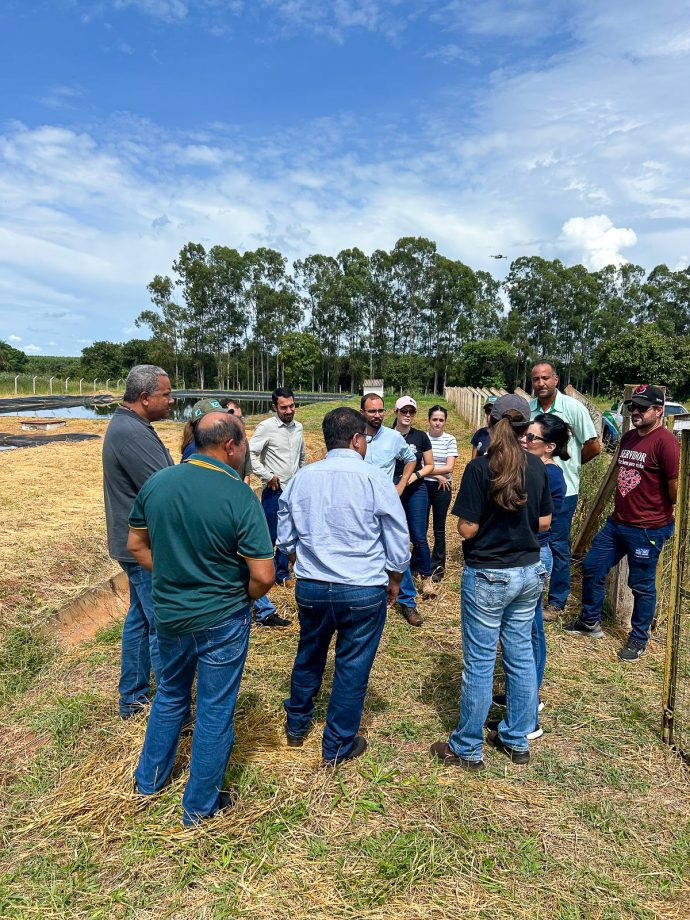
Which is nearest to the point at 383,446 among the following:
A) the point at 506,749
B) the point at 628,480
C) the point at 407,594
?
the point at 407,594

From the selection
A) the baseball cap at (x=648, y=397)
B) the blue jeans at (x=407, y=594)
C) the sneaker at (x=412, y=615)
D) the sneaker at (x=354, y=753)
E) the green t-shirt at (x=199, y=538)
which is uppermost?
the baseball cap at (x=648, y=397)

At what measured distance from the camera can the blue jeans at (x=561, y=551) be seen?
14.5 feet

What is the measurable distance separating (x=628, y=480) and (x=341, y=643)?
2664 millimetres

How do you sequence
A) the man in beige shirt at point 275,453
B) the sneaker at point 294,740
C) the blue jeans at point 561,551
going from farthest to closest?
1. the man in beige shirt at point 275,453
2. the blue jeans at point 561,551
3. the sneaker at point 294,740

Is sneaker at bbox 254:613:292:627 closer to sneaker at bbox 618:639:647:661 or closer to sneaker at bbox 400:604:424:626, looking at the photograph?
sneaker at bbox 400:604:424:626

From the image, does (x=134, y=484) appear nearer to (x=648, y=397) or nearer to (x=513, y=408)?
(x=513, y=408)

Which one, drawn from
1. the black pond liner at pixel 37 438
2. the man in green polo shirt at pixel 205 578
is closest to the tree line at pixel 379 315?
the black pond liner at pixel 37 438

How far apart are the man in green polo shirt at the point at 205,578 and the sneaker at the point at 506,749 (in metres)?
1.52

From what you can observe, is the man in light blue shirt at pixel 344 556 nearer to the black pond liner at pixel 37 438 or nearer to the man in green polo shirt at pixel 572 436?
the man in green polo shirt at pixel 572 436

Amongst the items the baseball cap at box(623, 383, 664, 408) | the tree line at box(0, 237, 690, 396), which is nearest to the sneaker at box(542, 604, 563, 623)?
the baseball cap at box(623, 383, 664, 408)

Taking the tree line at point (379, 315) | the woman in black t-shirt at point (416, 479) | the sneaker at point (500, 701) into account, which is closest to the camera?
the sneaker at point (500, 701)

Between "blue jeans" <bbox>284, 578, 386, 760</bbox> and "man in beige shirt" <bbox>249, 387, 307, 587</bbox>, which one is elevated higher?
"man in beige shirt" <bbox>249, 387, 307, 587</bbox>

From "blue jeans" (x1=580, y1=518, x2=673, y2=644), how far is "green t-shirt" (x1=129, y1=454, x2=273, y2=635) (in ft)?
9.92

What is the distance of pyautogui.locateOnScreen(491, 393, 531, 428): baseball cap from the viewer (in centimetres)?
284
